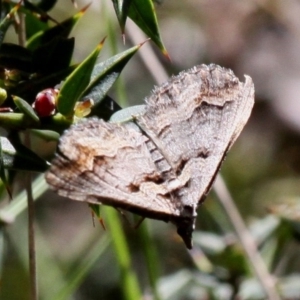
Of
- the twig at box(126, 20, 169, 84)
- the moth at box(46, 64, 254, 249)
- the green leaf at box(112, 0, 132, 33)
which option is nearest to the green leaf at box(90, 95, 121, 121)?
the moth at box(46, 64, 254, 249)

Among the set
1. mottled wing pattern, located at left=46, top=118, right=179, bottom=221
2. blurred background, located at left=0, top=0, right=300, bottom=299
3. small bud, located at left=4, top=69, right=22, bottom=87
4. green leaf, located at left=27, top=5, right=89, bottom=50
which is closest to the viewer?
mottled wing pattern, located at left=46, top=118, right=179, bottom=221

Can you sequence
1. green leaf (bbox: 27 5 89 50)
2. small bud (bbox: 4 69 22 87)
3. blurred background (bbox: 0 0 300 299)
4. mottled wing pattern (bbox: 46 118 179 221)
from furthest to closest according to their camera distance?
1. blurred background (bbox: 0 0 300 299)
2. green leaf (bbox: 27 5 89 50)
3. small bud (bbox: 4 69 22 87)
4. mottled wing pattern (bbox: 46 118 179 221)

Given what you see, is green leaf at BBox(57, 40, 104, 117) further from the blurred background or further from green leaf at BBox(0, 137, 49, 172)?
the blurred background

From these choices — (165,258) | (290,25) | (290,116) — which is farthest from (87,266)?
(290,25)

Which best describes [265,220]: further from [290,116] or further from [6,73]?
[290,116]

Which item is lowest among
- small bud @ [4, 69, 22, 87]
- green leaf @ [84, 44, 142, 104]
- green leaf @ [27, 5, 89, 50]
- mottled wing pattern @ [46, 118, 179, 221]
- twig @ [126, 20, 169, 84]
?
twig @ [126, 20, 169, 84]

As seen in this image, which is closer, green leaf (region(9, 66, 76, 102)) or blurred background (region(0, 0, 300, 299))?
green leaf (region(9, 66, 76, 102))

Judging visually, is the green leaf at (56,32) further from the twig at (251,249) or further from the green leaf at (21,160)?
the twig at (251,249)
